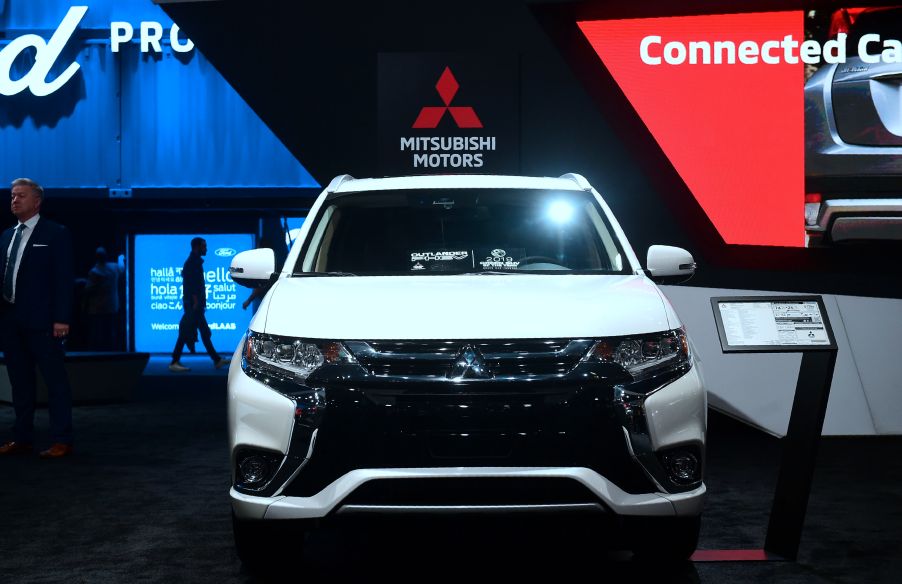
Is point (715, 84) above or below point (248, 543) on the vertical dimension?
above

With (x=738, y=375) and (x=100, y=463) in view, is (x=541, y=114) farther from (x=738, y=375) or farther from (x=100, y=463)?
(x=100, y=463)

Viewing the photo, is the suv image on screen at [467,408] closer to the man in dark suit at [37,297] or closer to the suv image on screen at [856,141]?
the man in dark suit at [37,297]

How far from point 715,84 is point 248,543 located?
7.66 meters

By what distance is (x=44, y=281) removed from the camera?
8016mm

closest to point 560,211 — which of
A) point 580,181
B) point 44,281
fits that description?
point 580,181

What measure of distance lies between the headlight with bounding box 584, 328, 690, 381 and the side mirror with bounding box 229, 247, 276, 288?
1.73 meters

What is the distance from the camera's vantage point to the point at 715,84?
1069cm

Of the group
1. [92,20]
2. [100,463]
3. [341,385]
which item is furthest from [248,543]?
[92,20]

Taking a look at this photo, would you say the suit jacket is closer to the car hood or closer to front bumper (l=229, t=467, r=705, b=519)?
the car hood

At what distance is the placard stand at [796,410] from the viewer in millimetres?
4746

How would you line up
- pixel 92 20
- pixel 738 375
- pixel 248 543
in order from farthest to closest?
pixel 92 20, pixel 738 375, pixel 248 543

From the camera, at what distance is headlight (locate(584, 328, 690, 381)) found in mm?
3945

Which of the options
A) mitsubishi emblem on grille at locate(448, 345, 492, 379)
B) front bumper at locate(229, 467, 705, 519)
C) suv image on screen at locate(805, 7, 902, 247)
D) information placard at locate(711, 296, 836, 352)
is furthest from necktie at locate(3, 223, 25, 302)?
suv image on screen at locate(805, 7, 902, 247)

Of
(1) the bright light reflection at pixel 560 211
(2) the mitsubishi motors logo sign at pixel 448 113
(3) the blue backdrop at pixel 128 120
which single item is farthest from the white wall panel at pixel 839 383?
(3) the blue backdrop at pixel 128 120
